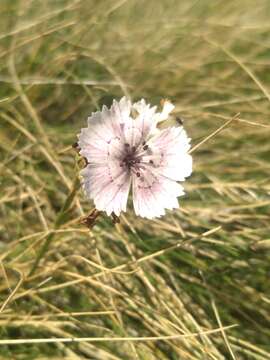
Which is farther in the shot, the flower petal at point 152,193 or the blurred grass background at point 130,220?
the blurred grass background at point 130,220

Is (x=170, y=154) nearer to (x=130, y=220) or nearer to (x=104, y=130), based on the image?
(x=104, y=130)

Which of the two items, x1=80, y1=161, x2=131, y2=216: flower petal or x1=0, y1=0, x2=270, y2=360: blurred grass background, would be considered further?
x1=0, y1=0, x2=270, y2=360: blurred grass background

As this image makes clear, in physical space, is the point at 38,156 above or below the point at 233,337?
above

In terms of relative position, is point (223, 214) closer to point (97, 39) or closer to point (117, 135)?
point (117, 135)

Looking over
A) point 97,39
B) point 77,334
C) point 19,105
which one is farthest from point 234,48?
point 77,334

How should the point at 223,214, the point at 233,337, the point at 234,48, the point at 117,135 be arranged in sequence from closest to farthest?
the point at 117,135
the point at 233,337
the point at 223,214
the point at 234,48
